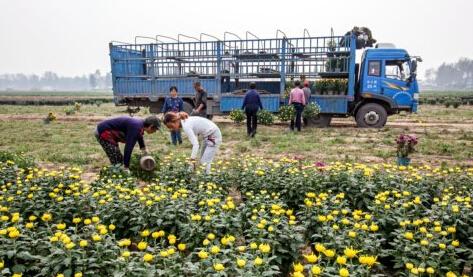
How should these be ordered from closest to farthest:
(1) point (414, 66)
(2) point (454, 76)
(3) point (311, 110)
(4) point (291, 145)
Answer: (4) point (291, 145) < (1) point (414, 66) < (3) point (311, 110) < (2) point (454, 76)

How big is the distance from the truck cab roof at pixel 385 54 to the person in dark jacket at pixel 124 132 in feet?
31.8

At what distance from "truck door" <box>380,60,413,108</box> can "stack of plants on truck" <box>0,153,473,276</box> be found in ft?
26.5

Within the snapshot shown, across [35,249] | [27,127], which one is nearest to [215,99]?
[27,127]

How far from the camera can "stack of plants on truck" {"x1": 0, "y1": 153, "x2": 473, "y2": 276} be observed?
2.48 meters

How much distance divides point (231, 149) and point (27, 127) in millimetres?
9742

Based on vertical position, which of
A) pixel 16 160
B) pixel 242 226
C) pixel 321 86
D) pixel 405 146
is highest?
pixel 321 86

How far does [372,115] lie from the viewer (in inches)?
Answer: 496

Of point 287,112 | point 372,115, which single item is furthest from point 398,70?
point 287,112

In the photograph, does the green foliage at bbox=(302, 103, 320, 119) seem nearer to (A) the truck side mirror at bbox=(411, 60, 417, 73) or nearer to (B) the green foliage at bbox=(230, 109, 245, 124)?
(B) the green foliage at bbox=(230, 109, 245, 124)

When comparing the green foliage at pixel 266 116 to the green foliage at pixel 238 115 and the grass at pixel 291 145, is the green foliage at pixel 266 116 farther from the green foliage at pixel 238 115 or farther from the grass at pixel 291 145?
the grass at pixel 291 145

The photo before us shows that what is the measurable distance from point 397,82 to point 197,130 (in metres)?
9.55

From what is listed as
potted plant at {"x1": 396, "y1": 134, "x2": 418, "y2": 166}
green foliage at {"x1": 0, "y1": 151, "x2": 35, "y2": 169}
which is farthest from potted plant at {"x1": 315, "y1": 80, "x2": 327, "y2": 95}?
green foliage at {"x1": 0, "y1": 151, "x2": 35, "y2": 169}

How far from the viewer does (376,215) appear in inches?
138

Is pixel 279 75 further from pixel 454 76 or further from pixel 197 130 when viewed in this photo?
pixel 454 76
